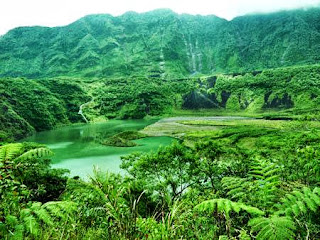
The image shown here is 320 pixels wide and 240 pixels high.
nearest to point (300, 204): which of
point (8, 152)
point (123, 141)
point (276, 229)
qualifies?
point (276, 229)

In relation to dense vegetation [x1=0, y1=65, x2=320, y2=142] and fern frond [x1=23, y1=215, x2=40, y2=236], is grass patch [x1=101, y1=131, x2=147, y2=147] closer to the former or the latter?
dense vegetation [x1=0, y1=65, x2=320, y2=142]

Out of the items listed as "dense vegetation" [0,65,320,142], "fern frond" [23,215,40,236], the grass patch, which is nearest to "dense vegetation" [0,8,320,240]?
"fern frond" [23,215,40,236]

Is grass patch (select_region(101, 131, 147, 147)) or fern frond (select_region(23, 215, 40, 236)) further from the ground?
fern frond (select_region(23, 215, 40, 236))

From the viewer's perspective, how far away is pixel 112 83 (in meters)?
173

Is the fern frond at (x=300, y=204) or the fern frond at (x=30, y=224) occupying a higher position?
the fern frond at (x=30, y=224)

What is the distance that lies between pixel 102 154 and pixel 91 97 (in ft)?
350

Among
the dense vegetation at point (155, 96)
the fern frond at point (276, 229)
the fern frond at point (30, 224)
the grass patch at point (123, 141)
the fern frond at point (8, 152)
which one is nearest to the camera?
the fern frond at point (30, 224)

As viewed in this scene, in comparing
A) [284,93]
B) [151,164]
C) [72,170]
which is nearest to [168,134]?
[72,170]

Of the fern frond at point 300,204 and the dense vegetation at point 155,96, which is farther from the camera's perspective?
the dense vegetation at point 155,96

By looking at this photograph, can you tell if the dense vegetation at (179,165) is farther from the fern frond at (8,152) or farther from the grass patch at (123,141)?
the grass patch at (123,141)

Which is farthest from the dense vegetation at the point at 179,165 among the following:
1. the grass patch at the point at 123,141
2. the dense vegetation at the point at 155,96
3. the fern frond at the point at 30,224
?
the dense vegetation at the point at 155,96

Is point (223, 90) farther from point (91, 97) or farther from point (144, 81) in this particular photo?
point (91, 97)

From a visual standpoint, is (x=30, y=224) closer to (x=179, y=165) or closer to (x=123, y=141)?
(x=179, y=165)

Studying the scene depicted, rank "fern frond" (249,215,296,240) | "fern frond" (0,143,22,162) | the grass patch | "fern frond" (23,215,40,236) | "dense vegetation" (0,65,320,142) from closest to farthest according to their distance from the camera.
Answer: "fern frond" (23,215,40,236) < "fern frond" (249,215,296,240) < "fern frond" (0,143,22,162) < the grass patch < "dense vegetation" (0,65,320,142)
